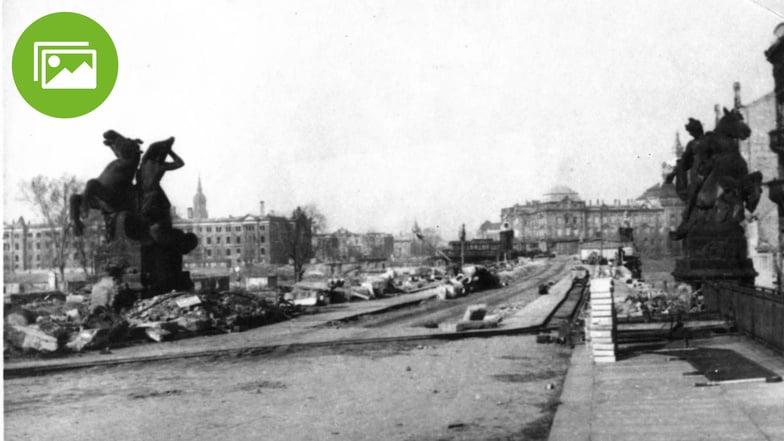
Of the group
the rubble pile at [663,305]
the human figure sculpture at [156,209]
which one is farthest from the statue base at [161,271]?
the rubble pile at [663,305]

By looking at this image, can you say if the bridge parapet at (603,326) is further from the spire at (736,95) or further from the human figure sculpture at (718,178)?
the human figure sculpture at (718,178)

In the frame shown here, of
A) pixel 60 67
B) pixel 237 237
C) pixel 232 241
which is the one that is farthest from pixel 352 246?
pixel 60 67

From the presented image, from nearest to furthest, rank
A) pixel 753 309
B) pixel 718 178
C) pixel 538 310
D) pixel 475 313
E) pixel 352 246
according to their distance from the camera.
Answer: pixel 753 309 → pixel 475 313 → pixel 718 178 → pixel 538 310 → pixel 352 246

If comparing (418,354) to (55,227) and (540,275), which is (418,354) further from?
(55,227)

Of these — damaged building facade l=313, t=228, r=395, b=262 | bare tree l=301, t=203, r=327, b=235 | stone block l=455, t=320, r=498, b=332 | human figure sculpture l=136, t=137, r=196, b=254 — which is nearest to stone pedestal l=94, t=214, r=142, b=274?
human figure sculpture l=136, t=137, r=196, b=254

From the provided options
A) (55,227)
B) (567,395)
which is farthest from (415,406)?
(55,227)

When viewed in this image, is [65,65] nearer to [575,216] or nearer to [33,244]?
[33,244]
